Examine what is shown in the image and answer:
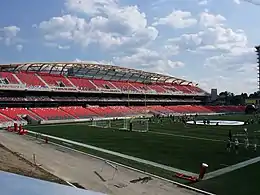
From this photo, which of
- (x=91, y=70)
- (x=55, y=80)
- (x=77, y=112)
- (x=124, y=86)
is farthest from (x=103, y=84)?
(x=77, y=112)

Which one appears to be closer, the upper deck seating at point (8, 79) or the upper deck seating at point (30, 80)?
the upper deck seating at point (8, 79)

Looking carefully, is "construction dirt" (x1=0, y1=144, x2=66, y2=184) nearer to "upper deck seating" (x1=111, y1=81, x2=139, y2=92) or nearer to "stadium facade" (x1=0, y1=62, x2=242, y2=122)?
"stadium facade" (x1=0, y1=62, x2=242, y2=122)

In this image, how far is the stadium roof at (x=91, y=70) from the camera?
85.3m

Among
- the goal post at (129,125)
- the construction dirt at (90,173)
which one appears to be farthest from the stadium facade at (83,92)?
the construction dirt at (90,173)

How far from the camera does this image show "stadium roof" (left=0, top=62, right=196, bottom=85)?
85.3 m

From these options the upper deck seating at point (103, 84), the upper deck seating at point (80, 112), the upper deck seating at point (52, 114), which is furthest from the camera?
the upper deck seating at point (103, 84)

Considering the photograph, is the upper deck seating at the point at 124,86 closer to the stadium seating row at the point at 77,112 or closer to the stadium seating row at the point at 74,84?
the stadium seating row at the point at 74,84

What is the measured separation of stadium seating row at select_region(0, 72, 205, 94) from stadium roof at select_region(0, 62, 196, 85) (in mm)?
3257

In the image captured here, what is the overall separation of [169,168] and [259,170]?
16.4 feet

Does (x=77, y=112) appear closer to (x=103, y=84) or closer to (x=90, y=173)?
(x=103, y=84)

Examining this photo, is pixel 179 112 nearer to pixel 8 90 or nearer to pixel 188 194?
pixel 8 90

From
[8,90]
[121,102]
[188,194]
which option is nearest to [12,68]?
[8,90]

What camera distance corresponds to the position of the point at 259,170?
717 inches

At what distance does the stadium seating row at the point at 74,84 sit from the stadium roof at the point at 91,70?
326 cm
